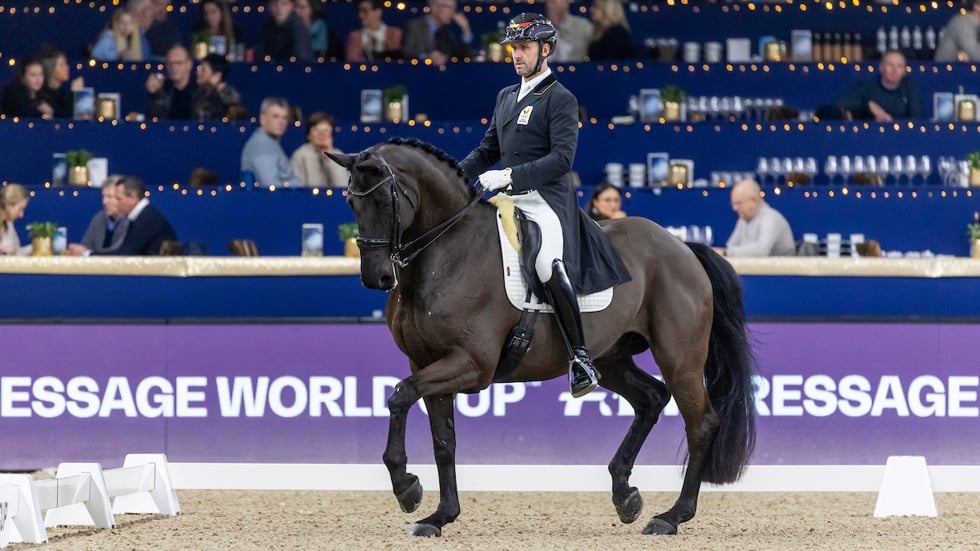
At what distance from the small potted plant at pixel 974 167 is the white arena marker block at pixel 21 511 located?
7563mm

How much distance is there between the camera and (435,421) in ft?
22.9

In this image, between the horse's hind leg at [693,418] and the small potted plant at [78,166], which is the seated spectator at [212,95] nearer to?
the small potted plant at [78,166]

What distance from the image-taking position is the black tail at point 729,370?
7488 millimetres

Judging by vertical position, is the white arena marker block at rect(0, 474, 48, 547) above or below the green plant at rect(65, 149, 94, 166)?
below

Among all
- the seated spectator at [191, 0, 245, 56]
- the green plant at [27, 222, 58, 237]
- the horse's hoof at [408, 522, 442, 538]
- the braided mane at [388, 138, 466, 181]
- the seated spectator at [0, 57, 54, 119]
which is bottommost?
the horse's hoof at [408, 522, 442, 538]

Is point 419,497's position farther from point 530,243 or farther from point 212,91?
point 212,91

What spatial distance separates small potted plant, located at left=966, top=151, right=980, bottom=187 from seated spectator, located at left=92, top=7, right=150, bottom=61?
6.40m

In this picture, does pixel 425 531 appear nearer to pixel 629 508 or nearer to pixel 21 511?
pixel 629 508

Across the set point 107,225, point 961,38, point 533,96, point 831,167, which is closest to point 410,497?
point 533,96

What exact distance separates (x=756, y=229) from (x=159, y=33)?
536 centimetres

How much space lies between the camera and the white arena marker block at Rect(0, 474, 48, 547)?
6.40 metres

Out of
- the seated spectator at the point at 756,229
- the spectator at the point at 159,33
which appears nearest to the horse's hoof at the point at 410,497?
the seated spectator at the point at 756,229

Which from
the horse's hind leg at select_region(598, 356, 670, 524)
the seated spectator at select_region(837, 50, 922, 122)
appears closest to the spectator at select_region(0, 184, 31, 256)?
the horse's hind leg at select_region(598, 356, 670, 524)

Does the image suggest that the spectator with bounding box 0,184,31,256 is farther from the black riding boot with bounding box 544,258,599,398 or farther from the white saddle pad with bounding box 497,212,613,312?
the black riding boot with bounding box 544,258,599,398
